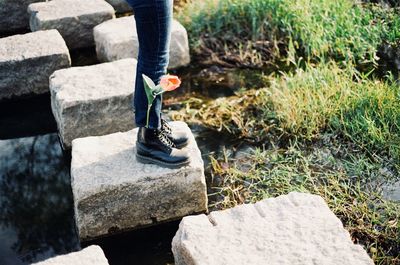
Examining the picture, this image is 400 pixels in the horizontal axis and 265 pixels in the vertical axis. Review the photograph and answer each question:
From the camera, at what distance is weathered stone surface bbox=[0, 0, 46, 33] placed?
537 centimetres

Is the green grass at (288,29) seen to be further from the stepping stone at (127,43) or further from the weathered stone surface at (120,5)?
the weathered stone surface at (120,5)

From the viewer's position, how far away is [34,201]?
130 inches

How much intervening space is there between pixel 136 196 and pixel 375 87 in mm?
1687

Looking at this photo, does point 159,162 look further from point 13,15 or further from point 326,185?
point 13,15

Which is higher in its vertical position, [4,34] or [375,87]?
[375,87]

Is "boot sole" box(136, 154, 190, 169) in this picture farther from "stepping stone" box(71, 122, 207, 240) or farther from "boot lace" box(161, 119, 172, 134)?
"boot lace" box(161, 119, 172, 134)

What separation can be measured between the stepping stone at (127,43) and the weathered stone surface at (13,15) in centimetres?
108

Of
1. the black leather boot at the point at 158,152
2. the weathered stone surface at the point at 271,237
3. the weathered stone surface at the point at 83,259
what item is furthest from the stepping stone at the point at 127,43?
the weathered stone surface at the point at 83,259

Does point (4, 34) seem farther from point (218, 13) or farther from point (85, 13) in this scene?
point (218, 13)

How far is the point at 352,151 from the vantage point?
3482 mm

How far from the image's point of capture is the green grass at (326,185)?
2.85m

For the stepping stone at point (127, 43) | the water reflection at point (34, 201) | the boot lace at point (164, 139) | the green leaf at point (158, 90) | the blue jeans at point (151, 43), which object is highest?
the blue jeans at point (151, 43)

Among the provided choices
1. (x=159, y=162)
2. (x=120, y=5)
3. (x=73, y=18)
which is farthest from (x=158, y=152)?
(x=120, y=5)

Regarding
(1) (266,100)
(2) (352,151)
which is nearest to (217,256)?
(2) (352,151)
